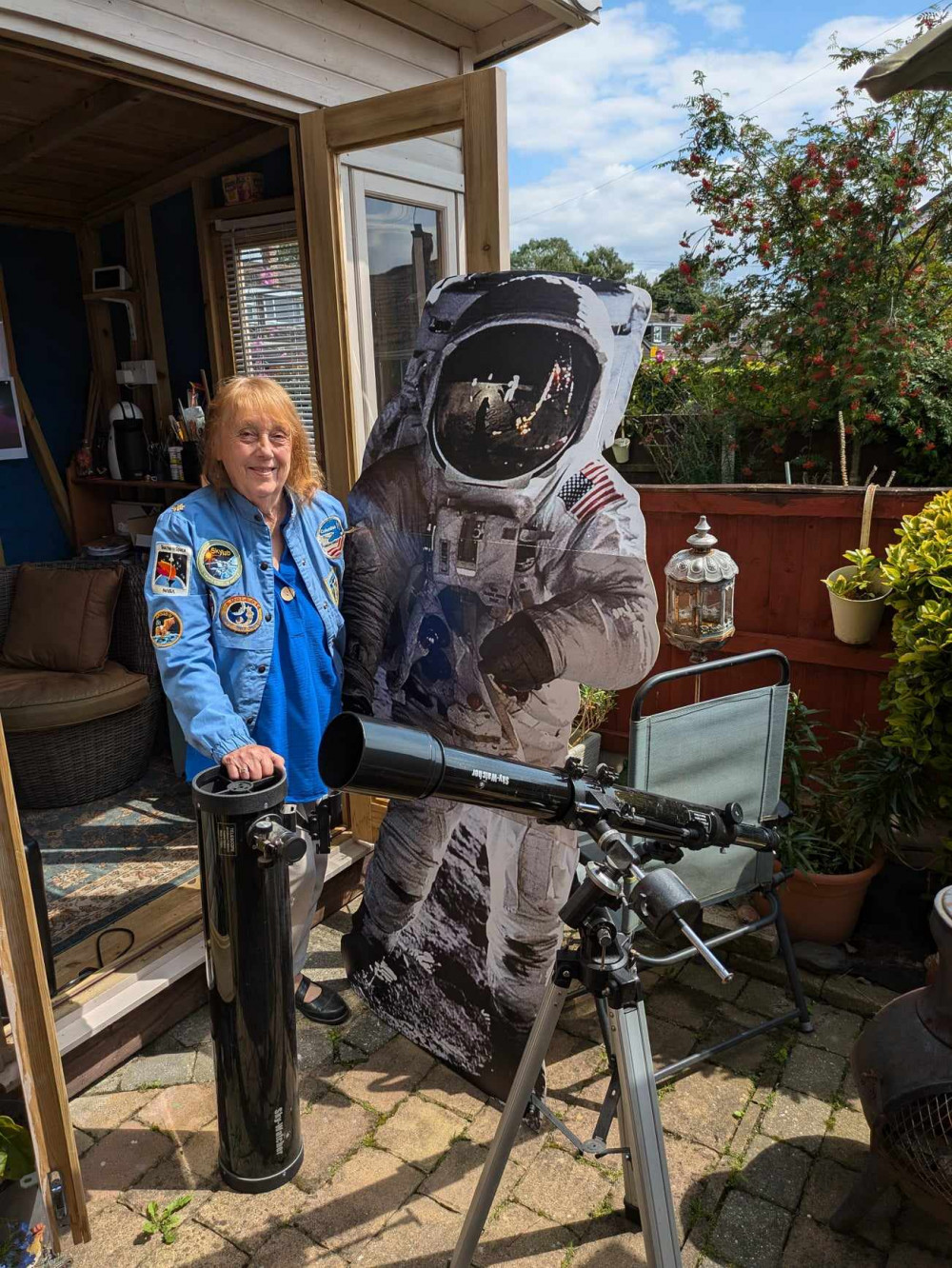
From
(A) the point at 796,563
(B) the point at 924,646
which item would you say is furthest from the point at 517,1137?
(A) the point at 796,563

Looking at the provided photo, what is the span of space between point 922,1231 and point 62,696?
3661mm

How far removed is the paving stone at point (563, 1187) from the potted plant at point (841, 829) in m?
1.14

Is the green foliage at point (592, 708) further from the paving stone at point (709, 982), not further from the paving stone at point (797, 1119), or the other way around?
the paving stone at point (797, 1119)

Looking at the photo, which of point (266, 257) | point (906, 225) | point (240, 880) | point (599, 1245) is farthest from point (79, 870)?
point (906, 225)

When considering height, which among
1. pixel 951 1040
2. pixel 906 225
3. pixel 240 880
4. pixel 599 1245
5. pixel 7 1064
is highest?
pixel 906 225

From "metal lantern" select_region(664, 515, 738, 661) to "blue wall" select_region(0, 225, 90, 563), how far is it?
14.0 feet

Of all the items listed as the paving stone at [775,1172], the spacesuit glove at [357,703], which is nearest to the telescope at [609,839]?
the paving stone at [775,1172]

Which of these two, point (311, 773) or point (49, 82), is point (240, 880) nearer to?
point (311, 773)

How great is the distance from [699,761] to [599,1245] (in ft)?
3.95

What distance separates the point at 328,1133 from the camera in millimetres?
2246

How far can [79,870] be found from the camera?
340cm

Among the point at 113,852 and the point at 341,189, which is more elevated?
the point at 341,189

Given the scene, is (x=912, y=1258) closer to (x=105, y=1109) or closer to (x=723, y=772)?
(x=723, y=772)

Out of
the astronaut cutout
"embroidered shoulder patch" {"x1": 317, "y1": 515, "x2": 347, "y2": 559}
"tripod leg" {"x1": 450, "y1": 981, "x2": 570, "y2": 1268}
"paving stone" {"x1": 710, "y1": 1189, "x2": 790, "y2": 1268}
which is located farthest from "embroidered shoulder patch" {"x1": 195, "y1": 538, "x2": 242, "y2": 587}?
"paving stone" {"x1": 710, "y1": 1189, "x2": 790, "y2": 1268}
